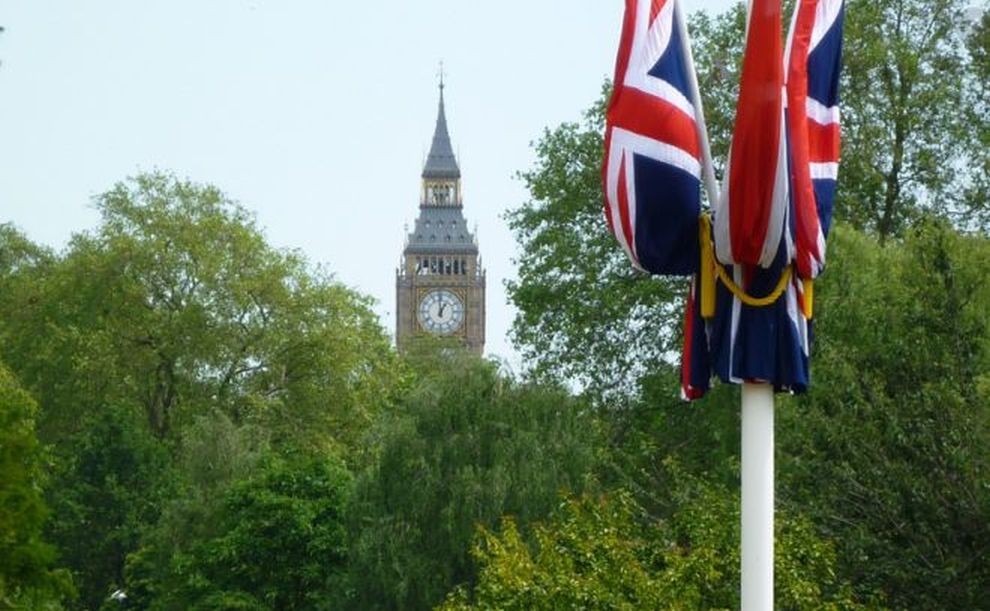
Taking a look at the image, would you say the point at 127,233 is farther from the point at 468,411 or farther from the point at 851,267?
the point at 851,267

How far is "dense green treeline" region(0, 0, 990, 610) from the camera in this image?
34.1 meters

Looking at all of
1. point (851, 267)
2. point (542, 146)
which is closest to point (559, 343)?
point (542, 146)

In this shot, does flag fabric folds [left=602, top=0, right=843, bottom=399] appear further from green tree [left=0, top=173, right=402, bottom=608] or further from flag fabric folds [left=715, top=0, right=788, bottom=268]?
green tree [left=0, top=173, right=402, bottom=608]

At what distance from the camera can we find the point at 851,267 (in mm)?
43750

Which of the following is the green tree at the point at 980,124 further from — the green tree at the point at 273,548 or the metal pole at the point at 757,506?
the metal pole at the point at 757,506

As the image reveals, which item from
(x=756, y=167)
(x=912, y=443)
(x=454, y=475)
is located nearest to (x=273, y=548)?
(x=454, y=475)

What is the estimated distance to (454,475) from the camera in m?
50.8

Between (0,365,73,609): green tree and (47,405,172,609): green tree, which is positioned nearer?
(0,365,73,609): green tree

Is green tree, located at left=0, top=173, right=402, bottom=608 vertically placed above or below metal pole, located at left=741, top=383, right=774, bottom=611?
above

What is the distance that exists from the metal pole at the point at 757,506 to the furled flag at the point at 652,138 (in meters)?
1.21

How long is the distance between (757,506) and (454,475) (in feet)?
99.6

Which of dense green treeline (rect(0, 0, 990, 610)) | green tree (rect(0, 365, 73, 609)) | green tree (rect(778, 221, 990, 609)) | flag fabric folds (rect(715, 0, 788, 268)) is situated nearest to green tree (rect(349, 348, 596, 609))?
dense green treeline (rect(0, 0, 990, 610))

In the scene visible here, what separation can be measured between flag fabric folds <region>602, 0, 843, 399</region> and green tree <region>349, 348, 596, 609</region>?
27630 millimetres

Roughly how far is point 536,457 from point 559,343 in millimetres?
7287
